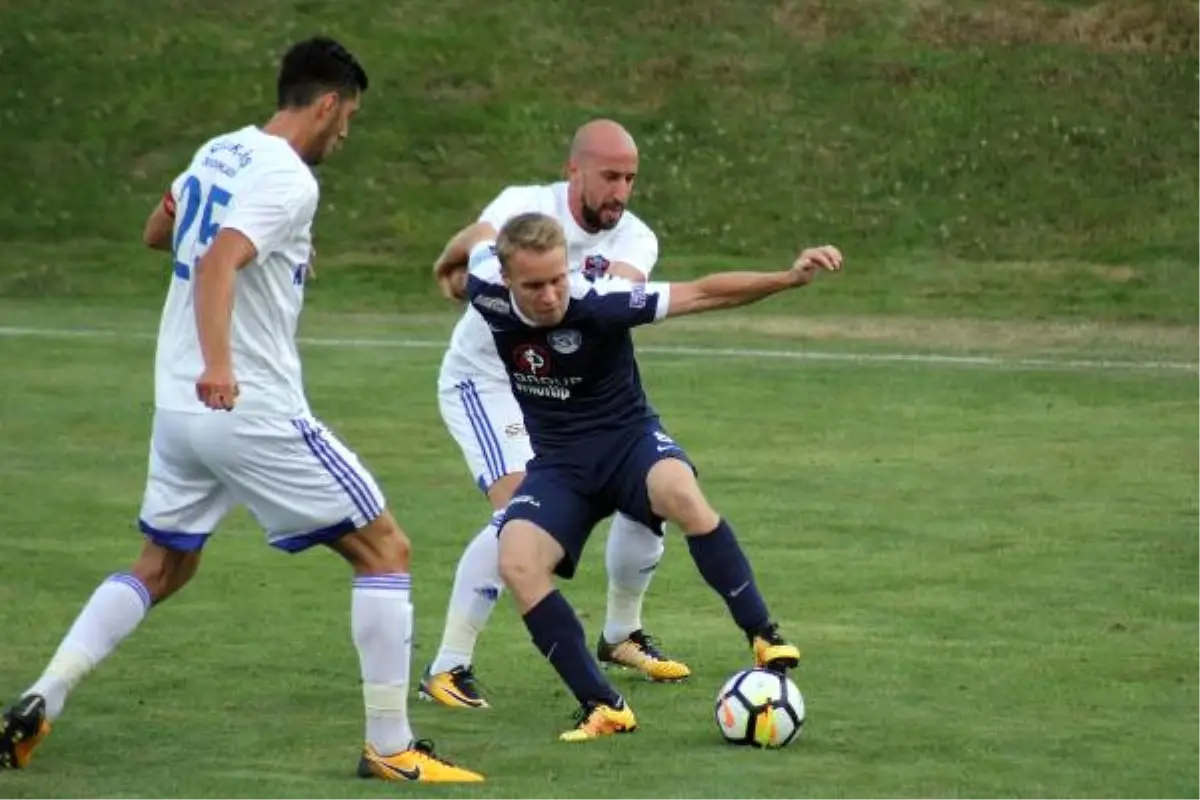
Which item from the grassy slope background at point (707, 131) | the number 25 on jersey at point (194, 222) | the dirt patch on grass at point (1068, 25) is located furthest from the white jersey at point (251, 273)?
the dirt patch on grass at point (1068, 25)

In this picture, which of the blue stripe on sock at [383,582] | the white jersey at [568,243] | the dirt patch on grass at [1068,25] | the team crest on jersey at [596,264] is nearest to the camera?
the blue stripe on sock at [383,582]

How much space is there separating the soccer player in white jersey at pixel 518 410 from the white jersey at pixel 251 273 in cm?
142

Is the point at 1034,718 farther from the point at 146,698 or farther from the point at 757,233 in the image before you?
the point at 757,233

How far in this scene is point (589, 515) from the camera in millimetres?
8789

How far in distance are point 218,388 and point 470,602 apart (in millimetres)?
2228

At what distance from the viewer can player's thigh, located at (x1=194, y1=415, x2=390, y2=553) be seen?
7746 millimetres

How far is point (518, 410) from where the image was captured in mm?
9906

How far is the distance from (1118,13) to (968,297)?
951 cm

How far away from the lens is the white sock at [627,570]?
9727 mm

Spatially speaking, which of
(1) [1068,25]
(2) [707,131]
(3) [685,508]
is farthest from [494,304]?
(1) [1068,25]

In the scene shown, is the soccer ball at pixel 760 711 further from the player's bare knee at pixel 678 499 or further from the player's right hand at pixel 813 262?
the player's right hand at pixel 813 262

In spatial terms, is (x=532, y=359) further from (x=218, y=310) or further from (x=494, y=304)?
(x=218, y=310)

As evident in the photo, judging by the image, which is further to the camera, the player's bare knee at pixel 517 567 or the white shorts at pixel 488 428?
the white shorts at pixel 488 428

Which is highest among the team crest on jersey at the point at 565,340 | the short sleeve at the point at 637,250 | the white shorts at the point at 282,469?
the short sleeve at the point at 637,250
